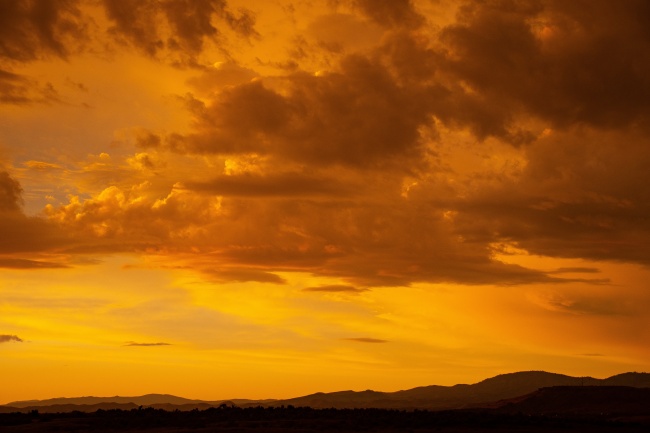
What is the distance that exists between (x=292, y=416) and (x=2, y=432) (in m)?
29.5

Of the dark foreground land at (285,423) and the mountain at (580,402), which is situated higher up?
the mountain at (580,402)

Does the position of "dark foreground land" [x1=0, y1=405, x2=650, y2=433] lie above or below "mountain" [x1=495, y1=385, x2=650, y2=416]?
below

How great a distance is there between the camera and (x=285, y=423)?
3039 inches

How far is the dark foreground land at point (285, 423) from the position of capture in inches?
2884

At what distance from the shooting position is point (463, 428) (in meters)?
76.2

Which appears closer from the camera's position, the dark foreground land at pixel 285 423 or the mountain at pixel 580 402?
the dark foreground land at pixel 285 423

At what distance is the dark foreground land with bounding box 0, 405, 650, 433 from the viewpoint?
7325 centimetres

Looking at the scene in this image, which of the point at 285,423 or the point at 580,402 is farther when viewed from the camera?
the point at 580,402

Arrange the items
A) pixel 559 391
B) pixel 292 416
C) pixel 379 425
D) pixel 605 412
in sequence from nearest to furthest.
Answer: pixel 379 425 → pixel 292 416 → pixel 605 412 → pixel 559 391

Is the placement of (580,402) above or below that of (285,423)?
above

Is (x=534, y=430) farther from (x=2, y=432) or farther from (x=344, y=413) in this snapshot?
(x=2, y=432)

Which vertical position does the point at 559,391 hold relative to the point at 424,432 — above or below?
above

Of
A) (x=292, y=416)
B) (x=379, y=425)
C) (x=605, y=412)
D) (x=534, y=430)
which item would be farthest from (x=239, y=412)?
(x=605, y=412)

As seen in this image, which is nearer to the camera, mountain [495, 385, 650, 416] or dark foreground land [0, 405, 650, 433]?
dark foreground land [0, 405, 650, 433]
